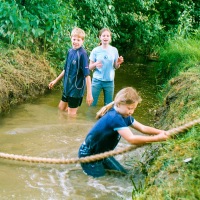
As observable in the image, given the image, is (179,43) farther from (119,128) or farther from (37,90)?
(119,128)

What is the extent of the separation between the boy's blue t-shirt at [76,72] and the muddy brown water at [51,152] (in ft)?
1.67

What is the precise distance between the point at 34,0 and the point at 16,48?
118 cm

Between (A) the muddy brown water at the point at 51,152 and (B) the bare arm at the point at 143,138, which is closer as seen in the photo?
(B) the bare arm at the point at 143,138

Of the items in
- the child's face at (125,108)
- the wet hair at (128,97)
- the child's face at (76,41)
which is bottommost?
the child's face at (125,108)

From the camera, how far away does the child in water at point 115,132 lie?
388cm

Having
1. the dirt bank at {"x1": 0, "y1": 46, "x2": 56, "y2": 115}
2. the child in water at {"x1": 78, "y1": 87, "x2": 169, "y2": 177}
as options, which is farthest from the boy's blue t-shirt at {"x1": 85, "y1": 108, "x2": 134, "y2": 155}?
the dirt bank at {"x1": 0, "y1": 46, "x2": 56, "y2": 115}

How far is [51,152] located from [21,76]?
274 centimetres

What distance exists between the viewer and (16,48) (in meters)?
8.05

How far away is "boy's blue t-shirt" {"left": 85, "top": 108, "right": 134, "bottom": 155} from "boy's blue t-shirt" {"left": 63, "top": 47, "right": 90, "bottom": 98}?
223 cm

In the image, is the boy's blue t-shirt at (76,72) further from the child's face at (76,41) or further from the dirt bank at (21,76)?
the dirt bank at (21,76)

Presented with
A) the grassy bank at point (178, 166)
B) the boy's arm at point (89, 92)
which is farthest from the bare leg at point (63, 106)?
the grassy bank at point (178, 166)

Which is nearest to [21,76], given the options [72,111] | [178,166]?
[72,111]

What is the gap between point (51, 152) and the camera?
16.8 ft

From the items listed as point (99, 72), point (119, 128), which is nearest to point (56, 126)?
point (99, 72)
